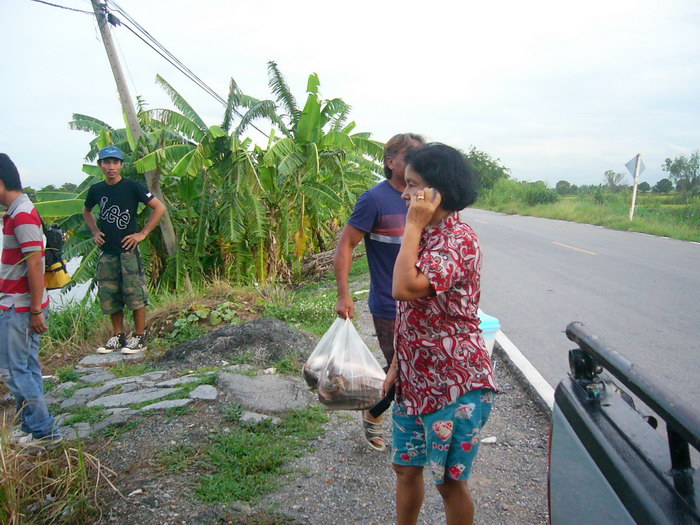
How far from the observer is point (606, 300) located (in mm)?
7512

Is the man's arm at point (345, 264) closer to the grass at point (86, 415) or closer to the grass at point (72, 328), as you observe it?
the grass at point (86, 415)

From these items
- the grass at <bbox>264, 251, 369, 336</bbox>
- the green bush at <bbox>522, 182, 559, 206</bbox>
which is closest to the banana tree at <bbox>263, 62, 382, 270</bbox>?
the grass at <bbox>264, 251, 369, 336</bbox>

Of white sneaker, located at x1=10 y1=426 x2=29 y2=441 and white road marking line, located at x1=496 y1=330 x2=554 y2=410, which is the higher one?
white road marking line, located at x1=496 y1=330 x2=554 y2=410

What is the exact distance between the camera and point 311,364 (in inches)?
134

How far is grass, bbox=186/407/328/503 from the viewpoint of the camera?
3.03m

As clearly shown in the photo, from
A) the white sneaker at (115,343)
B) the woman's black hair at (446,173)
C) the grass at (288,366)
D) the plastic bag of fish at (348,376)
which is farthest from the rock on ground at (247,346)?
the woman's black hair at (446,173)

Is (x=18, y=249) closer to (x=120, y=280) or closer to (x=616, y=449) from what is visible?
(x=120, y=280)

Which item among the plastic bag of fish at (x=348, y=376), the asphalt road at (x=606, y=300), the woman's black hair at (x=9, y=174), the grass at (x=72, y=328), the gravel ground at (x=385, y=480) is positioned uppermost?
the woman's black hair at (x=9, y=174)

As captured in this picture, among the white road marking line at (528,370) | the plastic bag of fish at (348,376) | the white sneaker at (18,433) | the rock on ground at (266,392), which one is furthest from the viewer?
the white road marking line at (528,370)

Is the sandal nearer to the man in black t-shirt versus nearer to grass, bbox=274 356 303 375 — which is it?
grass, bbox=274 356 303 375

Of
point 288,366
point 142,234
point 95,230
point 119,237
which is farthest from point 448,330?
point 95,230

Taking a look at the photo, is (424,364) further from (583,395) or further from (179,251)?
(179,251)

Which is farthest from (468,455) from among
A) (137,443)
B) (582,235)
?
(582,235)

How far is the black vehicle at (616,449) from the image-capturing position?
1.18m
